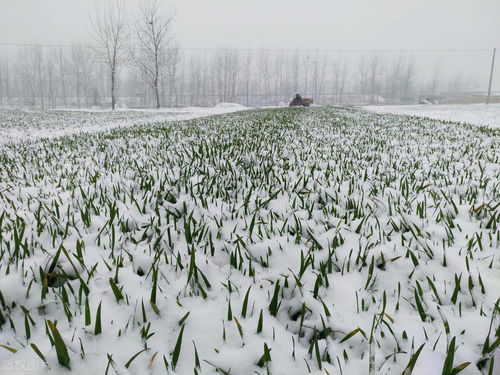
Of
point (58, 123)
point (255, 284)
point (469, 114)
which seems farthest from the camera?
point (469, 114)

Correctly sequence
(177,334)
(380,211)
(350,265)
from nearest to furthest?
(177,334) → (350,265) → (380,211)

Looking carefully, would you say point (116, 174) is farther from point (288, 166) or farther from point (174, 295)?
point (174, 295)

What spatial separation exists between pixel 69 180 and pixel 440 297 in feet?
12.5

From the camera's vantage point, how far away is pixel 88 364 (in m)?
1.11

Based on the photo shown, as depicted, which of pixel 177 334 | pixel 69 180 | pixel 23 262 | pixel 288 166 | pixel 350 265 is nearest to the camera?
pixel 177 334

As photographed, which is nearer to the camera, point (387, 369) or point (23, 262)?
point (387, 369)

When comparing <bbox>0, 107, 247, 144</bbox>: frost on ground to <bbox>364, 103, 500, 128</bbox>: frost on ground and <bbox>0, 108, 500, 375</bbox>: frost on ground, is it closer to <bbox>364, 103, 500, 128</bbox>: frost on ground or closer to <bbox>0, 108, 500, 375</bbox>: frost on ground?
<bbox>0, 108, 500, 375</bbox>: frost on ground

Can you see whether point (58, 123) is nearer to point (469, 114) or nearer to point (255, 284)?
point (255, 284)

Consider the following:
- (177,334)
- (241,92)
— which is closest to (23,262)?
(177,334)

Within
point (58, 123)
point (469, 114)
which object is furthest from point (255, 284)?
point (469, 114)

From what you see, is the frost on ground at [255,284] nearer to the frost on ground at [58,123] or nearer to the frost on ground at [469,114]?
the frost on ground at [58,123]

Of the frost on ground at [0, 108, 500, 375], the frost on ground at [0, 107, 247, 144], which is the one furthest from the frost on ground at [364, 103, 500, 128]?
the frost on ground at [0, 107, 247, 144]

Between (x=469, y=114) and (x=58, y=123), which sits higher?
(x=469, y=114)

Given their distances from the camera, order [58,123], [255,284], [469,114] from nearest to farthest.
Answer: [255,284] < [58,123] < [469,114]
